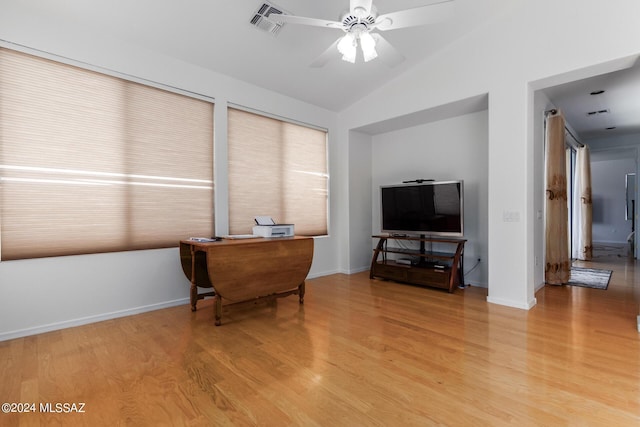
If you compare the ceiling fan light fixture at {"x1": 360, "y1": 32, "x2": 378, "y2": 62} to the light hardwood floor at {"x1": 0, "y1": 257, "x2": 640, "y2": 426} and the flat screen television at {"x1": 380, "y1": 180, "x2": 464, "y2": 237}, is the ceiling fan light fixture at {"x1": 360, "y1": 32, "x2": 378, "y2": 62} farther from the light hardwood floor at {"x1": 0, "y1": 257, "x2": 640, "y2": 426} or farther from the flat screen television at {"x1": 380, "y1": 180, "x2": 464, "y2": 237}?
the light hardwood floor at {"x1": 0, "y1": 257, "x2": 640, "y2": 426}

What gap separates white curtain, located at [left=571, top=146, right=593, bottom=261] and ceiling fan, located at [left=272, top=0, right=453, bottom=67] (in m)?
5.16

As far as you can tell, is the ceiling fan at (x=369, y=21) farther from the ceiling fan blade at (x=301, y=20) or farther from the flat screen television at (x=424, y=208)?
the flat screen television at (x=424, y=208)

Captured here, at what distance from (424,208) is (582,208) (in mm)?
4025

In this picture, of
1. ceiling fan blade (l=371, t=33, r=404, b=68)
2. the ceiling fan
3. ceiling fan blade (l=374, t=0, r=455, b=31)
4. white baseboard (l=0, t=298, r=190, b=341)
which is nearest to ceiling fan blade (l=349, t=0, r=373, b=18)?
the ceiling fan

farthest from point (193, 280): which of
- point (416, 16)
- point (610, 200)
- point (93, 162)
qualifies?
point (610, 200)

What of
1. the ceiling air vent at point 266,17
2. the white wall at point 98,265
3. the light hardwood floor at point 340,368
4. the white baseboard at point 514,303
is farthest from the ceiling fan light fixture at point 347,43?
the white baseboard at point 514,303

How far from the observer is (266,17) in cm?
247

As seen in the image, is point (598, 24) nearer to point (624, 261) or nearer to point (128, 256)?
point (128, 256)

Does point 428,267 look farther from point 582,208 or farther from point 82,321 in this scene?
point 582,208

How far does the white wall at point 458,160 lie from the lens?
3.84m

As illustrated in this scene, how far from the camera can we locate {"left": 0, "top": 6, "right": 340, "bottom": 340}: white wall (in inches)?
90.2

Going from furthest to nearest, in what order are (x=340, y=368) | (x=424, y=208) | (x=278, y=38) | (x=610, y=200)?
1. (x=610, y=200)
2. (x=424, y=208)
3. (x=278, y=38)
4. (x=340, y=368)

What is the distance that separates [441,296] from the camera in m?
3.41

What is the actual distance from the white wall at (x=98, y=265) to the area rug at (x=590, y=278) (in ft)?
15.0
